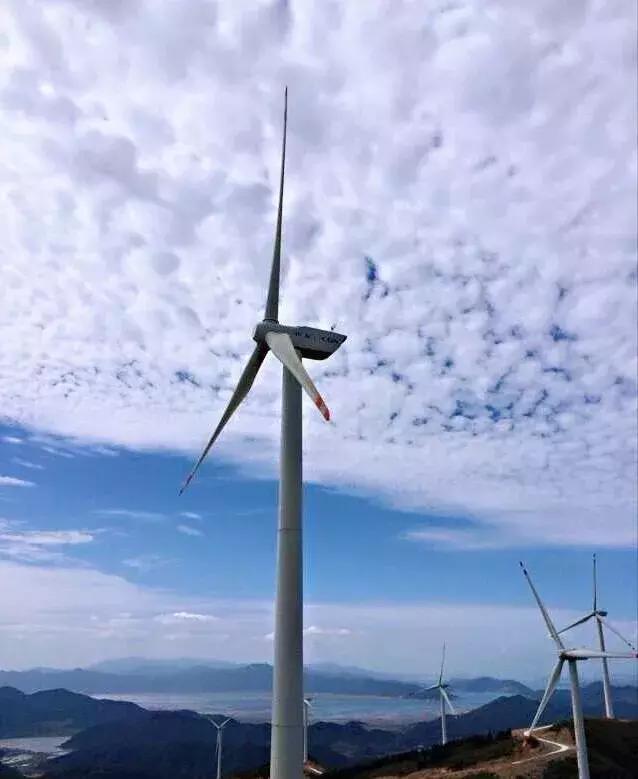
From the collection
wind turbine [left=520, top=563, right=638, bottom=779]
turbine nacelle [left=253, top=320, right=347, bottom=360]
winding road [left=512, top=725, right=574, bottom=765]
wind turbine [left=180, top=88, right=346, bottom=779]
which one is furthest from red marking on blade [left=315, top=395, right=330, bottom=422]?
winding road [left=512, top=725, right=574, bottom=765]

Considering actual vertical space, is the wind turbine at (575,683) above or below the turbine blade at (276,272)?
below

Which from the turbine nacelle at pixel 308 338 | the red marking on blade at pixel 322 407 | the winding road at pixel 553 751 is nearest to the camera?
the red marking on blade at pixel 322 407

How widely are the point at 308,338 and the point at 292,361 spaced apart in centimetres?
446

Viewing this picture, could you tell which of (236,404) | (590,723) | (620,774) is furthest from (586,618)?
(236,404)

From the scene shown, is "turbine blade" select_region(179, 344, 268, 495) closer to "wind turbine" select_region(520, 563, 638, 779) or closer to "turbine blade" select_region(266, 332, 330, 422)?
"turbine blade" select_region(266, 332, 330, 422)

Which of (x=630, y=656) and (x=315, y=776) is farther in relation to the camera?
(x=315, y=776)

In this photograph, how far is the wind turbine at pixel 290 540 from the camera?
35.3m

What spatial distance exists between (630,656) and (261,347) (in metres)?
51.0

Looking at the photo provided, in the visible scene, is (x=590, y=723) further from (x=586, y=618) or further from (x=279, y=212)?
(x=279, y=212)

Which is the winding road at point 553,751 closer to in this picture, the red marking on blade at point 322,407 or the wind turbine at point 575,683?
the wind turbine at point 575,683

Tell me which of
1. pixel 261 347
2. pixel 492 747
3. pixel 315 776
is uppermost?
pixel 261 347

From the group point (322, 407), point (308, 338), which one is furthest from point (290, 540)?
point (308, 338)

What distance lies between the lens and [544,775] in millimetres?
93375

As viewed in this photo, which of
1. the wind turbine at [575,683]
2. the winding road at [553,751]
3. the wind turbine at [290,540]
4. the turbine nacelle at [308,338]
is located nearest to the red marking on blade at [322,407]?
the wind turbine at [290,540]
